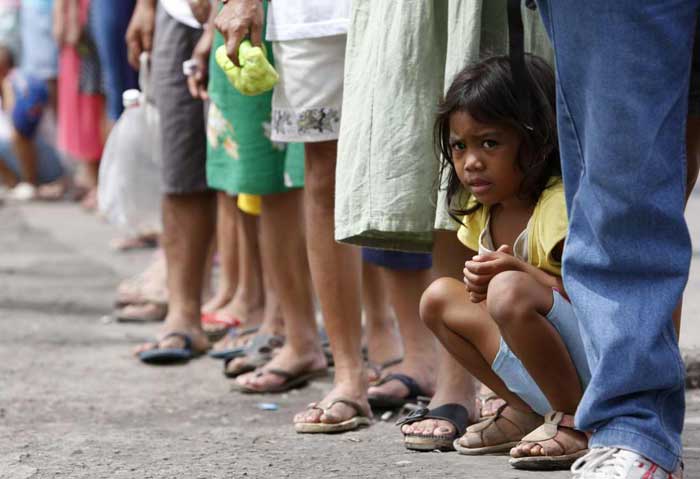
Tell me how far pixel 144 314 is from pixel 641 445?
352 centimetres

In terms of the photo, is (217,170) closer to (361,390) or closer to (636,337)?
(361,390)

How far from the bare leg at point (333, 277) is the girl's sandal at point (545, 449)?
754 mm

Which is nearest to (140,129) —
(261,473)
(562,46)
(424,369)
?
(424,369)

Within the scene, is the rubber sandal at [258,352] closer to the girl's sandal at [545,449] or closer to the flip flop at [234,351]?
the flip flop at [234,351]

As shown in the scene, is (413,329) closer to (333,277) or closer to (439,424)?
(333,277)

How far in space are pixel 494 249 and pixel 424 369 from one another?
0.94 m

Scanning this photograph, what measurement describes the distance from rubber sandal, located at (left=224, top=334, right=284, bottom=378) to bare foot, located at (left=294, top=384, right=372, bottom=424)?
2.39 ft

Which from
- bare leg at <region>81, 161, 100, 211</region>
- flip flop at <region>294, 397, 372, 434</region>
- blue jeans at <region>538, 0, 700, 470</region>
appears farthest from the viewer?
bare leg at <region>81, 161, 100, 211</region>

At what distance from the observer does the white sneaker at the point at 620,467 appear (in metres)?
2.57

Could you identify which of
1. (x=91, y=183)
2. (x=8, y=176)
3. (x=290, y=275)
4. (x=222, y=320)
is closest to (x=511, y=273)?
(x=290, y=275)

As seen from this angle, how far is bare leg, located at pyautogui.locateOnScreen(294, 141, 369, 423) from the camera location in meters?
3.74

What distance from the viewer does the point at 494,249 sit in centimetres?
317

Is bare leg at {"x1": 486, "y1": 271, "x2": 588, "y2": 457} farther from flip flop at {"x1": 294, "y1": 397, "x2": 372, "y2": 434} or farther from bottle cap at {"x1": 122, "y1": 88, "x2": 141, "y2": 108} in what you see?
bottle cap at {"x1": 122, "y1": 88, "x2": 141, "y2": 108}

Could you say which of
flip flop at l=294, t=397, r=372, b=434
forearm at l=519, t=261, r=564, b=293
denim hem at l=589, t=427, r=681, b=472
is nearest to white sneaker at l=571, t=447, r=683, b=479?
denim hem at l=589, t=427, r=681, b=472
